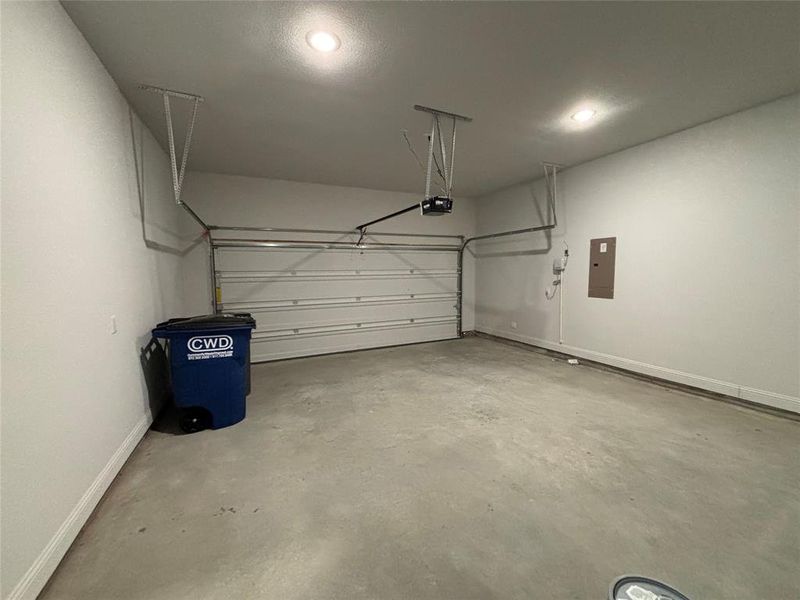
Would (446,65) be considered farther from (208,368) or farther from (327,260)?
(327,260)

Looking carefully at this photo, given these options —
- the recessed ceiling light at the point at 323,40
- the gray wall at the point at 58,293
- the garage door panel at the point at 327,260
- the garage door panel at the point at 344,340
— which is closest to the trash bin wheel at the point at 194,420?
the gray wall at the point at 58,293

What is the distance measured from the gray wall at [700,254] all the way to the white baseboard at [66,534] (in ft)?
15.9

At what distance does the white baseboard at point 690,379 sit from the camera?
2686 millimetres

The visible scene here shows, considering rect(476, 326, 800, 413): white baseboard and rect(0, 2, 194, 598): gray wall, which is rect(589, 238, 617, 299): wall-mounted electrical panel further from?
rect(0, 2, 194, 598): gray wall

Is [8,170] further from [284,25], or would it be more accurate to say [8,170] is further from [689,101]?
[689,101]

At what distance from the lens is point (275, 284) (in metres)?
4.68

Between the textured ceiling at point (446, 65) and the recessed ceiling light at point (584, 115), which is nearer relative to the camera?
the textured ceiling at point (446, 65)

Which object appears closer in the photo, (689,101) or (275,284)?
(689,101)

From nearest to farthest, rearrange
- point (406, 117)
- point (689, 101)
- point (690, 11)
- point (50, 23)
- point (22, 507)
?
point (22, 507), point (50, 23), point (690, 11), point (689, 101), point (406, 117)

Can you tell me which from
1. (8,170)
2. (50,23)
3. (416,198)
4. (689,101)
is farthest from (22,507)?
(416,198)

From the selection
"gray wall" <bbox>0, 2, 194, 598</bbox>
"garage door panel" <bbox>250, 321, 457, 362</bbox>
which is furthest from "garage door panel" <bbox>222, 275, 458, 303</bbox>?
"gray wall" <bbox>0, 2, 194, 598</bbox>

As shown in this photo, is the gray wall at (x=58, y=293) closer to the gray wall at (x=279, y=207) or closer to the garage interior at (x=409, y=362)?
the garage interior at (x=409, y=362)

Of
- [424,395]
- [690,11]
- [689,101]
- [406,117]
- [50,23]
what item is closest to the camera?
[50,23]

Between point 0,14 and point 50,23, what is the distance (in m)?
0.45
